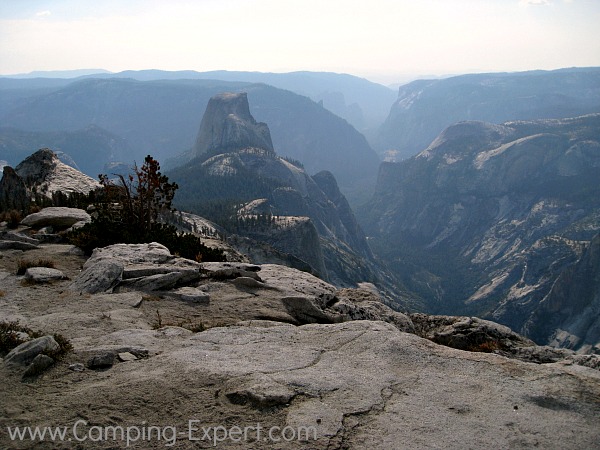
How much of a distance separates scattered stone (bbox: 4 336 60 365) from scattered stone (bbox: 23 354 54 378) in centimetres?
30

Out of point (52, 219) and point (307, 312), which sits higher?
point (52, 219)

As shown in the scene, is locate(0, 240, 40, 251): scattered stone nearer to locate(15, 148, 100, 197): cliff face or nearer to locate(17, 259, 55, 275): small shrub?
locate(17, 259, 55, 275): small shrub

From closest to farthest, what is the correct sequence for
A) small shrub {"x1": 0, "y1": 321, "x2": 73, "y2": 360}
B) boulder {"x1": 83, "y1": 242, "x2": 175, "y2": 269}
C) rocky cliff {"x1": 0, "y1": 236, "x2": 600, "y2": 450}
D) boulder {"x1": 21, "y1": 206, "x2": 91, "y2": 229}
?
1. rocky cliff {"x1": 0, "y1": 236, "x2": 600, "y2": 450}
2. small shrub {"x1": 0, "y1": 321, "x2": 73, "y2": 360}
3. boulder {"x1": 83, "y1": 242, "x2": 175, "y2": 269}
4. boulder {"x1": 21, "y1": 206, "x2": 91, "y2": 229}

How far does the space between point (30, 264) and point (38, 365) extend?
9.63 m

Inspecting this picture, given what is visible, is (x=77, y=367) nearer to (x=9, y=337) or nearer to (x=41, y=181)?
(x=9, y=337)

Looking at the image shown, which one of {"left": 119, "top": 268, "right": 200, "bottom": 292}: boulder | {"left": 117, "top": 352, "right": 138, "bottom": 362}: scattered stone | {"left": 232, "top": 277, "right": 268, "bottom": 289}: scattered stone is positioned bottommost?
{"left": 232, "top": 277, "right": 268, "bottom": 289}: scattered stone

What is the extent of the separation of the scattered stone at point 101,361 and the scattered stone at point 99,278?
5.92 metres

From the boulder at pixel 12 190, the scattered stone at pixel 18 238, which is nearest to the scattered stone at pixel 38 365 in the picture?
the scattered stone at pixel 18 238

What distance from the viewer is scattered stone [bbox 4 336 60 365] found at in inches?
371

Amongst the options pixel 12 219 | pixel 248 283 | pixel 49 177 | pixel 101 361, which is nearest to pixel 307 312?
pixel 248 283

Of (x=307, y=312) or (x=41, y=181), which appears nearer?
(x=307, y=312)

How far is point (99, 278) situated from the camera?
1577cm

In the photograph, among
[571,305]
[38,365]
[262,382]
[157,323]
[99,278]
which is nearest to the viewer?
[262,382]

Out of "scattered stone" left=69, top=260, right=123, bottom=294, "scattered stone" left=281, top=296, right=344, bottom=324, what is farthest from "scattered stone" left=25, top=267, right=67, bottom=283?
"scattered stone" left=281, top=296, right=344, bottom=324
